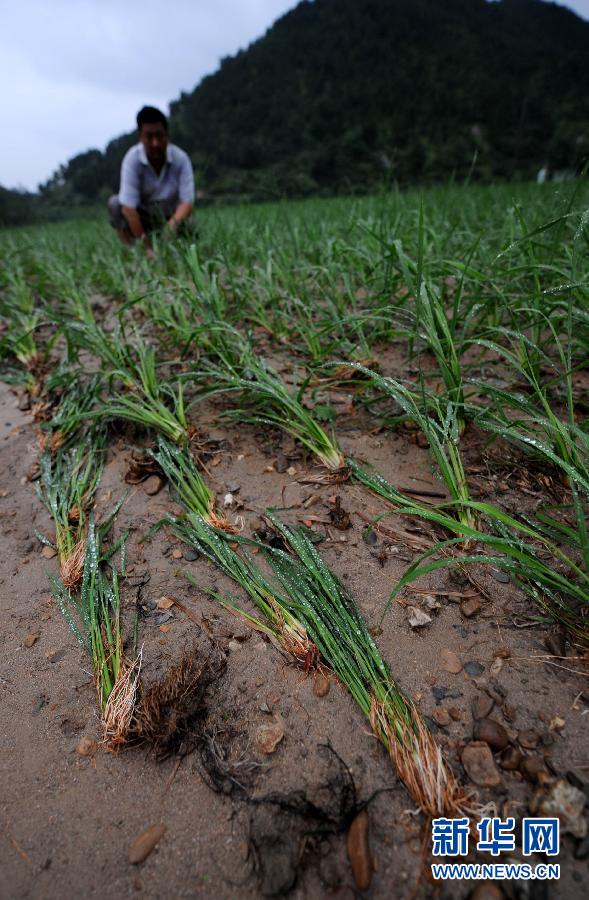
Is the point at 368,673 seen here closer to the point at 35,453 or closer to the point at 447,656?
the point at 447,656

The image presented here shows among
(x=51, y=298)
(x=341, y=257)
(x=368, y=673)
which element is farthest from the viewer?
(x=51, y=298)

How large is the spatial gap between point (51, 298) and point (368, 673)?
331 centimetres

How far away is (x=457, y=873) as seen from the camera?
0.66 meters

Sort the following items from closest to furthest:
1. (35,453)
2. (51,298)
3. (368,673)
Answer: (368,673) < (35,453) < (51,298)

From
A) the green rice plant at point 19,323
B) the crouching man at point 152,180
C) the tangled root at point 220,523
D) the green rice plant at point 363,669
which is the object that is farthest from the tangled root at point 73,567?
the crouching man at point 152,180

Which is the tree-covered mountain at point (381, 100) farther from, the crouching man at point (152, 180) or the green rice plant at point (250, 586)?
the crouching man at point (152, 180)

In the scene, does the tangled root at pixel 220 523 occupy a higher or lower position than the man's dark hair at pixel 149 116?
lower

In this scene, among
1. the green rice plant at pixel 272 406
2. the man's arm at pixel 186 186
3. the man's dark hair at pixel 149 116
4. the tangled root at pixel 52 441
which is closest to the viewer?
the green rice plant at pixel 272 406

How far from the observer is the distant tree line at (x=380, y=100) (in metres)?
24.8

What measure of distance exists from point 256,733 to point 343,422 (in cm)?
98

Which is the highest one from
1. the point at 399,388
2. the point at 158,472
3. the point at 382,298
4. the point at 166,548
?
the point at 382,298

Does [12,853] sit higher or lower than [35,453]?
lower

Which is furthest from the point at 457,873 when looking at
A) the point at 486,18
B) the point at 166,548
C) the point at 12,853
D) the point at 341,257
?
the point at 486,18

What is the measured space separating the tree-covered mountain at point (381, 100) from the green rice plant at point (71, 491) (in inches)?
69.0
